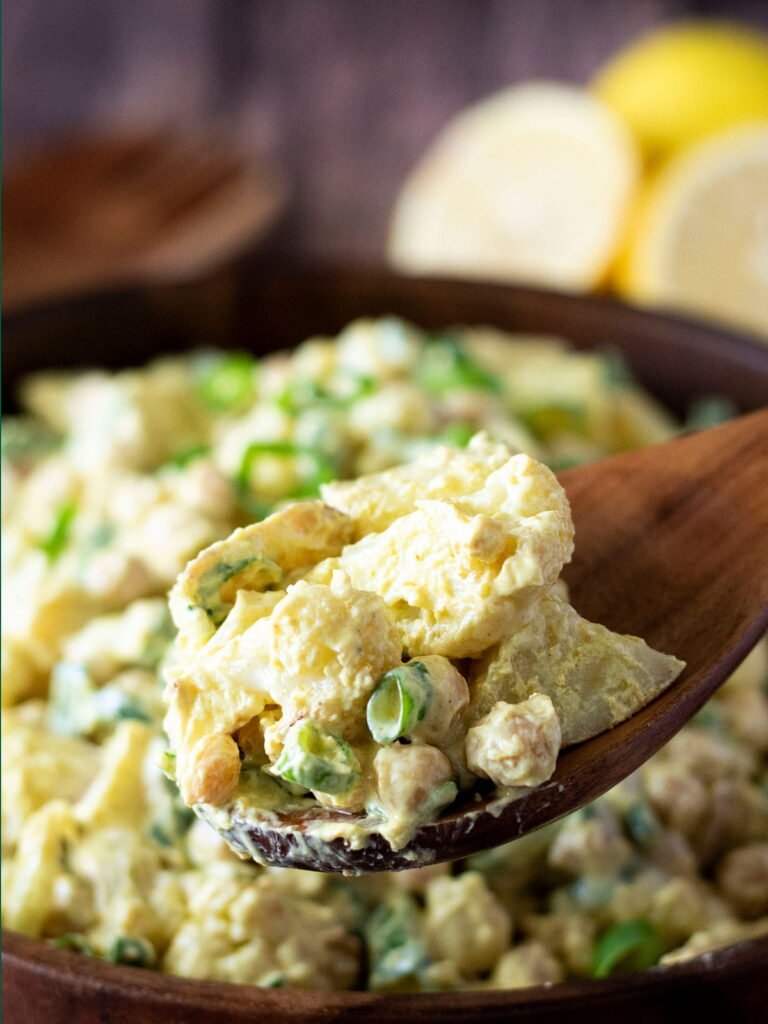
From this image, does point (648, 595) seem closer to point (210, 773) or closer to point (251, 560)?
point (251, 560)

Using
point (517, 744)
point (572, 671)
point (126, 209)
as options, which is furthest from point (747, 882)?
point (126, 209)

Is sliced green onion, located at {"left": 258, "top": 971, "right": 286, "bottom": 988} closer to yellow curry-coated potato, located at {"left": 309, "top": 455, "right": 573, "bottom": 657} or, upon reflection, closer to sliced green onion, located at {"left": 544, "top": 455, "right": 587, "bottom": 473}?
yellow curry-coated potato, located at {"left": 309, "top": 455, "right": 573, "bottom": 657}

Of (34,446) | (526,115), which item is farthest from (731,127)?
(34,446)

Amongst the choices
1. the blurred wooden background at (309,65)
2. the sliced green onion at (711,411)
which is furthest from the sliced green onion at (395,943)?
the blurred wooden background at (309,65)

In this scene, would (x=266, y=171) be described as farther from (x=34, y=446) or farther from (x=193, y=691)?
(x=193, y=691)

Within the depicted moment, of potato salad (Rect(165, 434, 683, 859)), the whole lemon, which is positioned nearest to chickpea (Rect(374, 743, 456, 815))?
potato salad (Rect(165, 434, 683, 859))

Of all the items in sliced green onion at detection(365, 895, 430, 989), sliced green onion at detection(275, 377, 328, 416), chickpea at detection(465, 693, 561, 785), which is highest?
chickpea at detection(465, 693, 561, 785)
